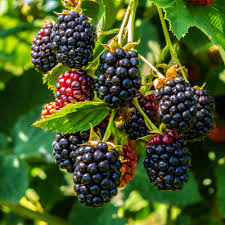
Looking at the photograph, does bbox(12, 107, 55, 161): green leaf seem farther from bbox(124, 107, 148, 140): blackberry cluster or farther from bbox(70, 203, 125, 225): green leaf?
bbox(124, 107, 148, 140): blackberry cluster

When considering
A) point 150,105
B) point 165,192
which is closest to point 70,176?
point 165,192

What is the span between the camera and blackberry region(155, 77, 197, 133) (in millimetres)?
1300

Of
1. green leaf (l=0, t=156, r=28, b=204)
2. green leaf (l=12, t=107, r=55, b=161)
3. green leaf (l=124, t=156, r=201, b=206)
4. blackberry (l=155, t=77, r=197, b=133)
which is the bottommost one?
green leaf (l=124, t=156, r=201, b=206)

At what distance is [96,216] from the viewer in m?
2.44

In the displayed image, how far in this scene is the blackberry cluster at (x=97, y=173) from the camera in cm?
129

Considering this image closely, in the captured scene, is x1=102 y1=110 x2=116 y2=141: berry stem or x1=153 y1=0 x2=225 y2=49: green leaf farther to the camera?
x1=153 y1=0 x2=225 y2=49: green leaf

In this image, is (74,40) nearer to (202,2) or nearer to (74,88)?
(74,88)

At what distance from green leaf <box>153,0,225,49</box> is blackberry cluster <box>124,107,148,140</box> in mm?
344

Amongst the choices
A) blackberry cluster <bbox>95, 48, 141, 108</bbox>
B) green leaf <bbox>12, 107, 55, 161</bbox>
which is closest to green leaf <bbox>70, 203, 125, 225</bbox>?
green leaf <bbox>12, 107, 55, 161</bbox>

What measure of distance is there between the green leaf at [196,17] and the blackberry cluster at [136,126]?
34 centimetres

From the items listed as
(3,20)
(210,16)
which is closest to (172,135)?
(210,16)

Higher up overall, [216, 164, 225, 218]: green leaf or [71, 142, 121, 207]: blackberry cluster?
[71, 142, 121, 207]: blackberry cluster

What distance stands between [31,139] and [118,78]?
4.29 feet

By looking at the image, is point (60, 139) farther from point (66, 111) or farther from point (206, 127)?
point (206, 127)
